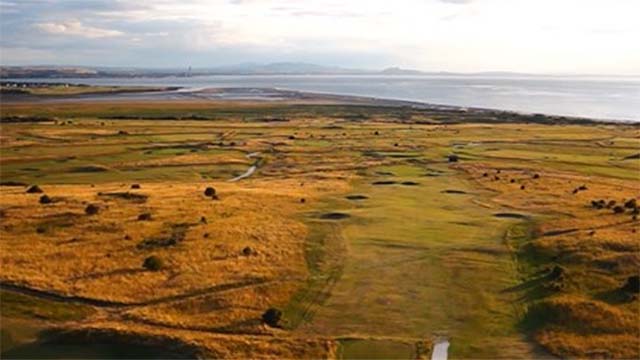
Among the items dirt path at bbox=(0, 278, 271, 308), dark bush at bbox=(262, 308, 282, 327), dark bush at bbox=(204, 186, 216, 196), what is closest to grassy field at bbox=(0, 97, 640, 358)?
dirt path at bbox=(0, 278, 271, 308)

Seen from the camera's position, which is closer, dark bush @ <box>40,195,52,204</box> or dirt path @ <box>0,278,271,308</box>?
dirt path @ <box>0,278,271,308</box>

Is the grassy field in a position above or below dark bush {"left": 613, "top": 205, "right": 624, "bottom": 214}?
below

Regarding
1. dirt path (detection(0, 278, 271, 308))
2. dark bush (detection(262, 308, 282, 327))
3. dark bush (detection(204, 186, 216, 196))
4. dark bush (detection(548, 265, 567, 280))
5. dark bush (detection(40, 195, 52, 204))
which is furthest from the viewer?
dark bush (detection(204, 186, 216, 196))

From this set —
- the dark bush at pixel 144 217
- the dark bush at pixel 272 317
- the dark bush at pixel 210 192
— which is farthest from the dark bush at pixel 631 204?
the dark bush at pixel 144 217

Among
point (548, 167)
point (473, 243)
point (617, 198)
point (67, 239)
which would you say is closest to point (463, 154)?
point (548, 167)

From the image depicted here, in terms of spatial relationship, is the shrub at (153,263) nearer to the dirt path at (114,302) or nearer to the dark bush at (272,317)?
the dirt path at (114,302)

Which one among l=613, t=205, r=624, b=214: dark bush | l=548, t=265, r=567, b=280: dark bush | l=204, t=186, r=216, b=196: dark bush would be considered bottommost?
l=204, t=186, r=216, b=196: dark bush

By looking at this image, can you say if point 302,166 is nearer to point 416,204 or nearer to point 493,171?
point 493,171

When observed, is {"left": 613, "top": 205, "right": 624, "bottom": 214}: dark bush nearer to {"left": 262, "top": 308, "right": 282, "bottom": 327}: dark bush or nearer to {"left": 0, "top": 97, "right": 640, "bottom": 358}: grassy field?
{"left": 0, "top": 97, "right": 640, "bottom": 358}: grassy field
